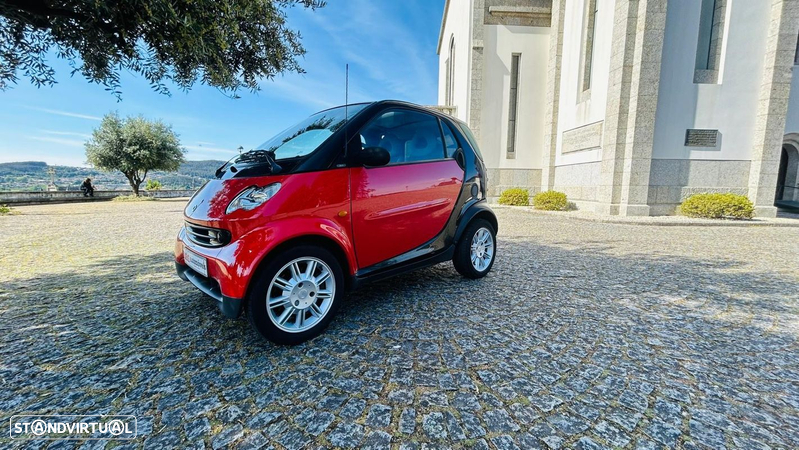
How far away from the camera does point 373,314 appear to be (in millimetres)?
3107

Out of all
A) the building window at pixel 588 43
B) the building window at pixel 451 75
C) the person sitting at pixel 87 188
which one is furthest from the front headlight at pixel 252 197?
the person sitting at pixel 87 188

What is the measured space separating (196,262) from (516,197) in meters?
15.2

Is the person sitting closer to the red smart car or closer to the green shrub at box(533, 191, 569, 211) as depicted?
the red smart car

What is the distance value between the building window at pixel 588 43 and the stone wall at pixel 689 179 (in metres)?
4.65

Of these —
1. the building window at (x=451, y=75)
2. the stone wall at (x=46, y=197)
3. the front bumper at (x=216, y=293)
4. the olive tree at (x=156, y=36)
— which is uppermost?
the building window at (x=451, y=75)

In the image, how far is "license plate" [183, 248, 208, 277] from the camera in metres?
2.39

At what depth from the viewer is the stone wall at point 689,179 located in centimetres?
1158

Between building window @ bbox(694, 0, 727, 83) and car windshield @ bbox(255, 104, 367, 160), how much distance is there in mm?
14431

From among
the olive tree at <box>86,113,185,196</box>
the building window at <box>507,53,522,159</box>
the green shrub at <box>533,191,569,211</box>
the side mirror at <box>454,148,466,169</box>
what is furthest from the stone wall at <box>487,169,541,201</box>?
the olive tree at <box>86,113,185,196</box>

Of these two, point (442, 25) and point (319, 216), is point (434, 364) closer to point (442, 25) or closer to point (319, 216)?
point (319, 216)

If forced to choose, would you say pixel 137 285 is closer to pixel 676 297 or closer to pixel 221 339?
pixel 221 339

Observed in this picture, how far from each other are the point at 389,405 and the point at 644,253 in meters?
6.29

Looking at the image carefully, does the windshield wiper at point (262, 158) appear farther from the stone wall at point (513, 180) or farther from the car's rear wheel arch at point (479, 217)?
the stone wall at point (513, 180)

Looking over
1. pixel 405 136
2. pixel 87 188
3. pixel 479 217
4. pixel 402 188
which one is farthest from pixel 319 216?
pixel 87 188
